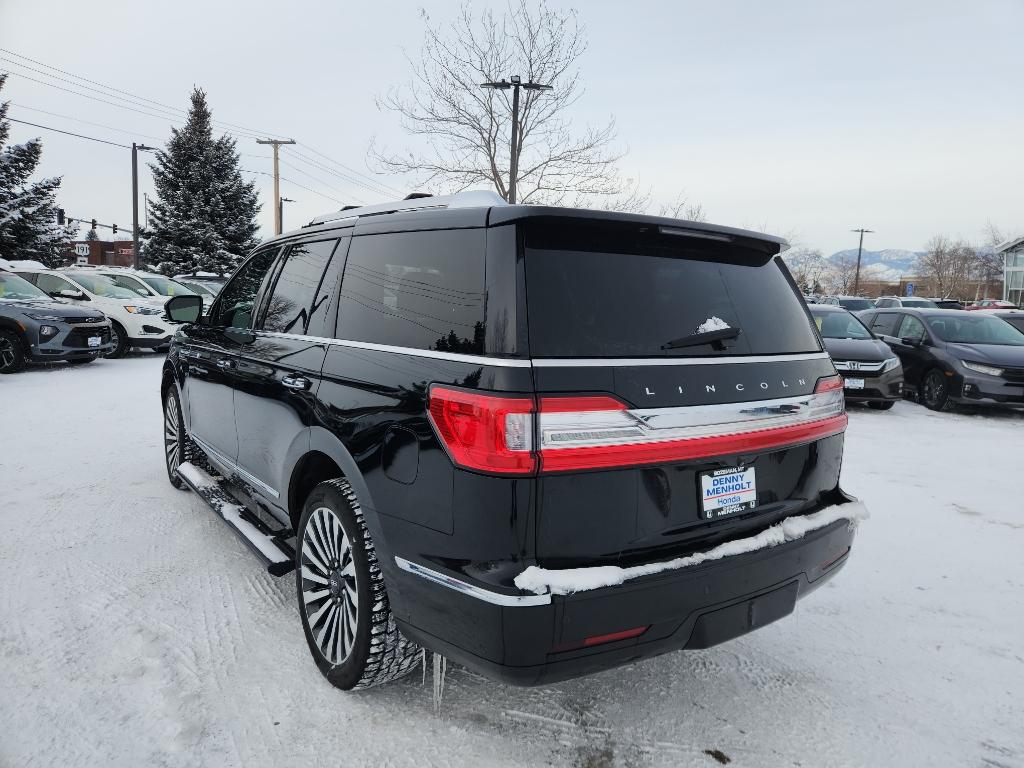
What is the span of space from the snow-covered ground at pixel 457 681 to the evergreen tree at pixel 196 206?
38.0 meters

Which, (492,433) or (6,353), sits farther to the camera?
(6,353)

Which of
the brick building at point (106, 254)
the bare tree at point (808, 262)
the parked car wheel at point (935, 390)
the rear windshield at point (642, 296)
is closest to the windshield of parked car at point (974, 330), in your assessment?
the parked car wheel at point (935, 390)

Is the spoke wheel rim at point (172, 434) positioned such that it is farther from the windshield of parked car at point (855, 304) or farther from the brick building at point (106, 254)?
the brick building at point (106, 254)

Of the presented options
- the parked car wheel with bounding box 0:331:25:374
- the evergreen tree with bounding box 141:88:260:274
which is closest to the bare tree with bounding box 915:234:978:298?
the evergreen tree with bounding box 141:88:260:274

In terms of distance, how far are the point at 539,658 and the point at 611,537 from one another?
15.9 inches

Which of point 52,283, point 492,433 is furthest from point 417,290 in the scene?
point 52,283

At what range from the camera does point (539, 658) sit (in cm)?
194

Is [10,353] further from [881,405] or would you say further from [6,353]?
[881,405]

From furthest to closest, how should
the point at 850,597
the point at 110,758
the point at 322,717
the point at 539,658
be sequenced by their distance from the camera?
the point at 850,597 < the point at 322,717 < the point at 110,758 < the point at 539,658

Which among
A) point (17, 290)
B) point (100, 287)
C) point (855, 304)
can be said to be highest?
point (855, 304)

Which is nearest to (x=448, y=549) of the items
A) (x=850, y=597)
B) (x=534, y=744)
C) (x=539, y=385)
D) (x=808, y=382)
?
(x=539, y=385)

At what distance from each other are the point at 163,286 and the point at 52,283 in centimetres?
286

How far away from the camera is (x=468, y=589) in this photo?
1982mm

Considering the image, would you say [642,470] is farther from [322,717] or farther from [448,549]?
[322,717]
